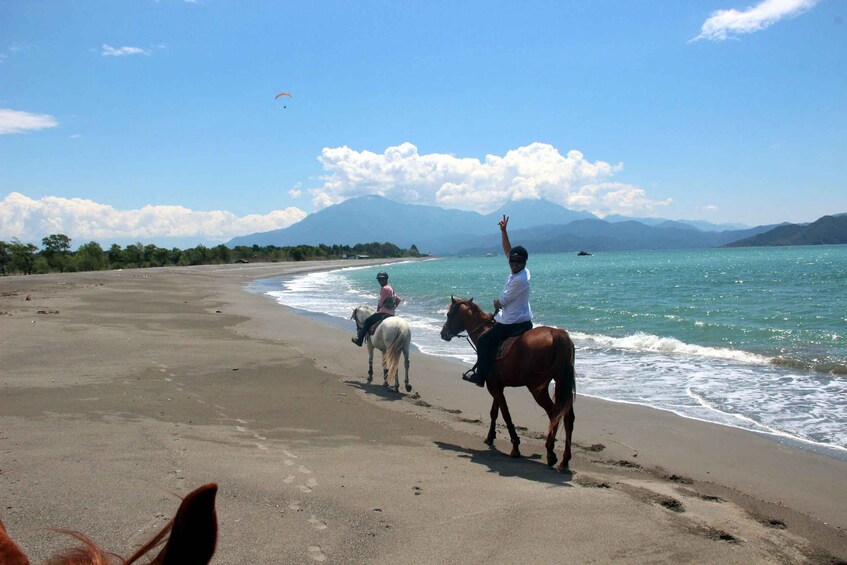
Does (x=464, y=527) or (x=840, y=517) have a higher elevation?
(x=464, y=527)

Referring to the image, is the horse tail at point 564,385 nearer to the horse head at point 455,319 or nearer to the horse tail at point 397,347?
the horse head at point 455,319

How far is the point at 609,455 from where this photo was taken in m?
8.08

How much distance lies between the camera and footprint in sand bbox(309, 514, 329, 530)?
Result: 4906 millimetres

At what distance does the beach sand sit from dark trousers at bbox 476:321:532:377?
1.16 metres

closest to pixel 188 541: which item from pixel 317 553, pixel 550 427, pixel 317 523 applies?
pixel 317 553

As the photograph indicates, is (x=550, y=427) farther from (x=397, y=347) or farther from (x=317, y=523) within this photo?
(x=397, y=347)

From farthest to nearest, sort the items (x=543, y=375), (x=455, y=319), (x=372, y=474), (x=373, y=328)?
(x=373, y=328), (x=455, y=319), (x=543, y=375), (x=372, y=474)

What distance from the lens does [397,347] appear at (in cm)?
1215

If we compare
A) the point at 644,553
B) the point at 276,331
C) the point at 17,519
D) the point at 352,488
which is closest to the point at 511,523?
the point at 644,553

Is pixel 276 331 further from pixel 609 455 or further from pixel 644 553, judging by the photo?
pixel 644 553

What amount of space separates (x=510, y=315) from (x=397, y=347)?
13.9ft

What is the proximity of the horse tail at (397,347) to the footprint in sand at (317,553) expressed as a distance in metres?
7.36

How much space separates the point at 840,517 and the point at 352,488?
5.16 metres

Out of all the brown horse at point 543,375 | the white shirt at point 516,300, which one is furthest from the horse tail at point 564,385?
the white shirt at point 516,300
